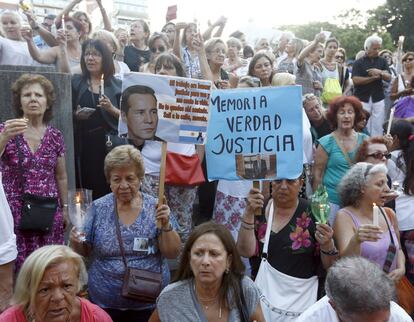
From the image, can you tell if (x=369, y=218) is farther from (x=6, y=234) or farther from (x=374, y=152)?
(x=6, y=234)

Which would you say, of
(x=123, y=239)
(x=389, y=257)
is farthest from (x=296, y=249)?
(x=123, y=239)

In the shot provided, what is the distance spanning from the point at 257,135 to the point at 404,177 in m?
1.83

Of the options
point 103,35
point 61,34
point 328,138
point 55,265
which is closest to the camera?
point 55,265

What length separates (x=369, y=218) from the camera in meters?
4.43

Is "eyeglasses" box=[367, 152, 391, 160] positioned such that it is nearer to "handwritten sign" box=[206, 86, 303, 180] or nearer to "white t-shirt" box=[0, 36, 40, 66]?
"handwritten sign" box=[206, 86, 303, 180]

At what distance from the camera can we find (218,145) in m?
4.53

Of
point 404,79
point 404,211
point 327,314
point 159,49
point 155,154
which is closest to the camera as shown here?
point 327,314

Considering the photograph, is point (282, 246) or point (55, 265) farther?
point (282, 246)

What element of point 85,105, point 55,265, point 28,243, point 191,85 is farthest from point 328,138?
point 55,265

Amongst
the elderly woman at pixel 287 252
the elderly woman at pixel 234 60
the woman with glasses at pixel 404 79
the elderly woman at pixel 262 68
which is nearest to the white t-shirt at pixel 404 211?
the elderly woman at pixel 287 252

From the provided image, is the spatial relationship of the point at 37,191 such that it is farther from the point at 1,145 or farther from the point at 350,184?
the point at 350,184

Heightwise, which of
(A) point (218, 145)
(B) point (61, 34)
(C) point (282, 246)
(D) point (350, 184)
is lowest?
(C) point (282, 246)

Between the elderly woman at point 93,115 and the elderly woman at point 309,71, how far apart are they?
379 centimetres

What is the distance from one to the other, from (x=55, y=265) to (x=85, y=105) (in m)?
3.22
